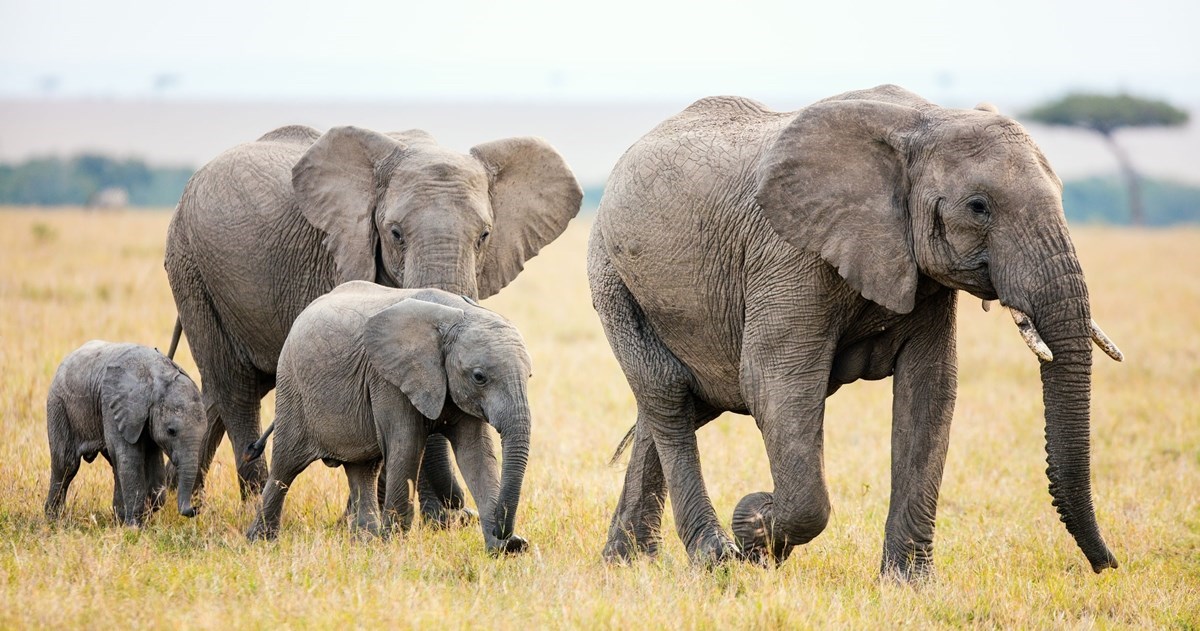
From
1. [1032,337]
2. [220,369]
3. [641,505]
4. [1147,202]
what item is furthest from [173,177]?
[1032,337]

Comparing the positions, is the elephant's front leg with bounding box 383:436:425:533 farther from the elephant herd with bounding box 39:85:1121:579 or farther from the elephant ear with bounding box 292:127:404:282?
the elephant ear with bounding box 292:127:404:282

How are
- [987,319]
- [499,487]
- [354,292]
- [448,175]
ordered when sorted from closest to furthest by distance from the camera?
[499,487]
[354,292]
[448,175]
[987,319]

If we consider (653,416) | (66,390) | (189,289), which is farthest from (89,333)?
(653,416)

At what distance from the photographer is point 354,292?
24.3ft

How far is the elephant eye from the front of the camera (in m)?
5.70

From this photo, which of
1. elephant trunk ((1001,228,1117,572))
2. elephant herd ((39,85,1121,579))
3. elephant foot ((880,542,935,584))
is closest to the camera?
elephant trunk ((1001,228,1117,572))

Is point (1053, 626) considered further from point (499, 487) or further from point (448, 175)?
point (448, 175)

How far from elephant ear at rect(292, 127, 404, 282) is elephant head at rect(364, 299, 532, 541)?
4.19 ft

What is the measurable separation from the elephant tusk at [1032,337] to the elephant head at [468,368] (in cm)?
212

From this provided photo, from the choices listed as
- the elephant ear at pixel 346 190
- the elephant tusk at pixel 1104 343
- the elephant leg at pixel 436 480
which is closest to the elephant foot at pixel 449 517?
the elephant leg at pixel 436 480

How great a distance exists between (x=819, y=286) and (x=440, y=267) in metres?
2.25

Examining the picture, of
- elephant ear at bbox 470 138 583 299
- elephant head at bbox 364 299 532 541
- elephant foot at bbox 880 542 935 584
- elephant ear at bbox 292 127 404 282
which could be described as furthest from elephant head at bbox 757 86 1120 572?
elephant ear at bbox 292 127 404 282

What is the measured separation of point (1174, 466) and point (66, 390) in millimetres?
6887

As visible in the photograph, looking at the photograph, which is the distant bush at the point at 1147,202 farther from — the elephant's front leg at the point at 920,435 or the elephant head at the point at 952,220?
the elephant head at the point at 952,220
